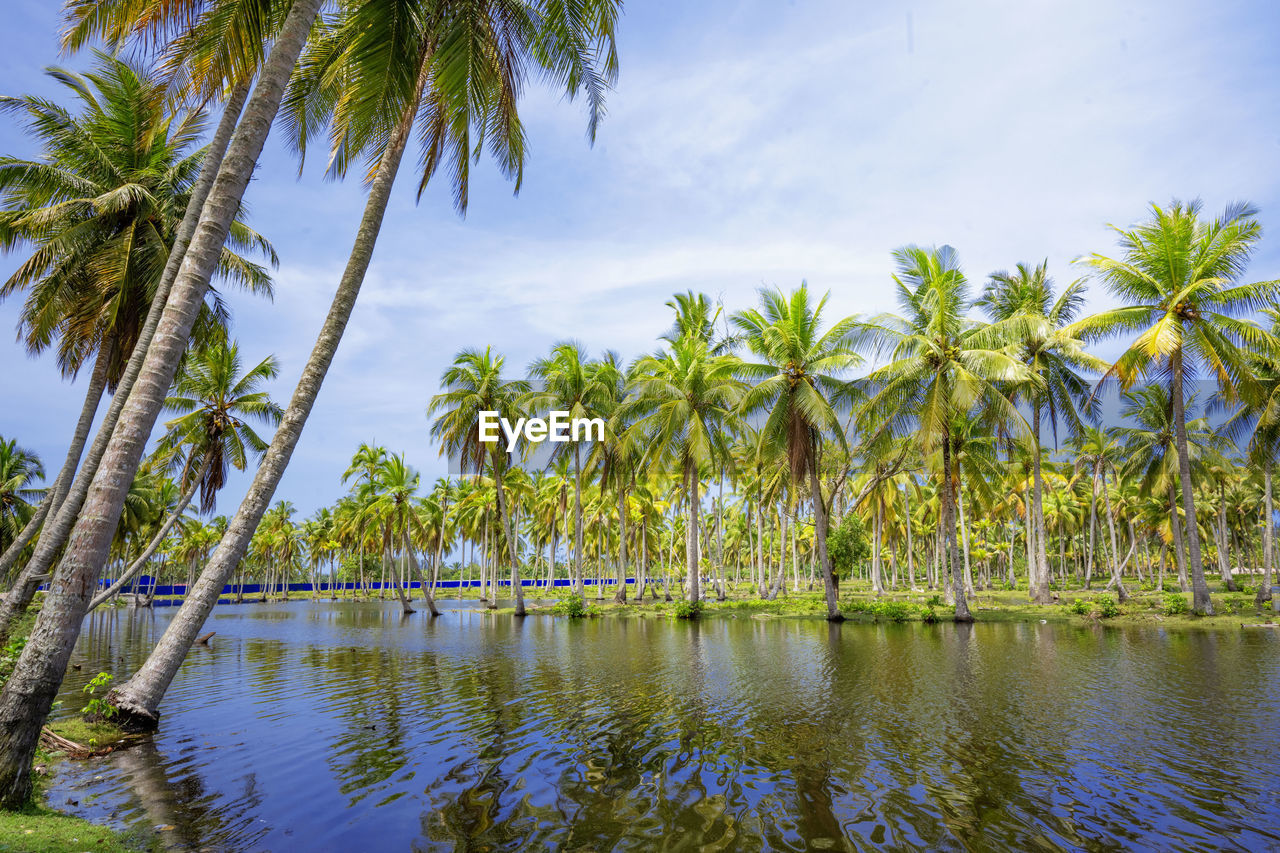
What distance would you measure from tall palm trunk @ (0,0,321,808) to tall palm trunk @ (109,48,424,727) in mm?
1856

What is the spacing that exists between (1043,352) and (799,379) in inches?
447

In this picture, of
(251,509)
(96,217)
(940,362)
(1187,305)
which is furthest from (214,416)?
(1187,305)

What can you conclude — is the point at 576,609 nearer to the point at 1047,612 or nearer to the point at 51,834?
the point at 1047,612

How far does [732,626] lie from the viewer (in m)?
27.5

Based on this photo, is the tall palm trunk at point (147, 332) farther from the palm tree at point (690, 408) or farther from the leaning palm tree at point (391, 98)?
the palm tree at point (690, 408)

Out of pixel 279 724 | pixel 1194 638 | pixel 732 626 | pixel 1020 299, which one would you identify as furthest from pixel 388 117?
pixel 1020 299

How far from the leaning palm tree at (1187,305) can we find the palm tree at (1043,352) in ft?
7.11

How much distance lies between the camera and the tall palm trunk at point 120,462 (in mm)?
6242

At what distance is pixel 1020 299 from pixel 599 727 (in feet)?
98.0

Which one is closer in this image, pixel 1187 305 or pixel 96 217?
pixel 96 217

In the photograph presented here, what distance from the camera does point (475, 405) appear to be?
3631cm

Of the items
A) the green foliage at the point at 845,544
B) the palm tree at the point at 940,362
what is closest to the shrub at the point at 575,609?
the green foliage at the point at 845,544

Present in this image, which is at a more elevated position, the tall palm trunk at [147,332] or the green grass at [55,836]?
the tall palm trunk at [147,332]

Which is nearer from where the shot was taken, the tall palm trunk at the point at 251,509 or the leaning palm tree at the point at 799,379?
the tall palm trunk at the point at 251,509
